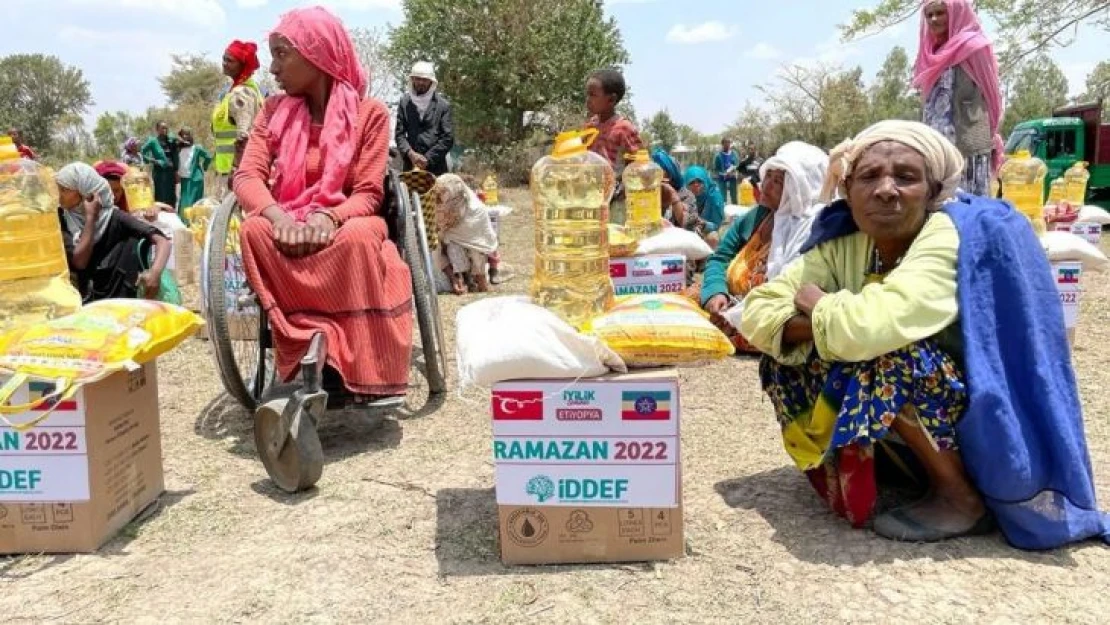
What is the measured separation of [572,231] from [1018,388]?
1331mm

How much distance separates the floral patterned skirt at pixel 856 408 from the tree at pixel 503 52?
1735cm

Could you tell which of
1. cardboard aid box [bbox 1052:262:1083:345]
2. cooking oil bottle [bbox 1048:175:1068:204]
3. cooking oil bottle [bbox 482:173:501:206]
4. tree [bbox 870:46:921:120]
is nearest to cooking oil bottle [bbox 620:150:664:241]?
cardboard aid box [bbox 1052:262:1083:345]

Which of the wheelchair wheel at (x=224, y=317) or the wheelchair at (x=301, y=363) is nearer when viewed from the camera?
the wheelchair at (x=301, y=363)

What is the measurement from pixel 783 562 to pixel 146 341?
1.80 m

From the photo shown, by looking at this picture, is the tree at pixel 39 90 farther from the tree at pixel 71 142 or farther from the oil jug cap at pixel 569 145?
the oil jug cap at pixel 569 145

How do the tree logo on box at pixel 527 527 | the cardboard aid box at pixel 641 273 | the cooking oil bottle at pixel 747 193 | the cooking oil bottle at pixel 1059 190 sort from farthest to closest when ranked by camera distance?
the cooking oil bottle at pixel 747 193
the cooking oil bottle at pixel 1059 190
the cardboard aid box at pixel 641 273
the tree logo on box at pixel 527 527

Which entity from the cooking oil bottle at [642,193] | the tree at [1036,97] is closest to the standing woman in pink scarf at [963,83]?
the cooking oil bottle at [642,193]

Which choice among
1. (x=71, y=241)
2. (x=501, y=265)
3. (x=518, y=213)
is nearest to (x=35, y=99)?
(x=518, y=213)

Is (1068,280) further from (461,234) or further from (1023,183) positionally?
(461,234)

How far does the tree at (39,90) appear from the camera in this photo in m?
41.4

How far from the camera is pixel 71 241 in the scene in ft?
13.6

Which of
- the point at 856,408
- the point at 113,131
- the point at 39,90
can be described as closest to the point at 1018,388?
the point at 856,408

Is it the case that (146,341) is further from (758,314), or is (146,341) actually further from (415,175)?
(415,175)

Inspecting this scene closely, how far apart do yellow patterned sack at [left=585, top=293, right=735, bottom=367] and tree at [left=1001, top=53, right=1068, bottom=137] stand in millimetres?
36456
